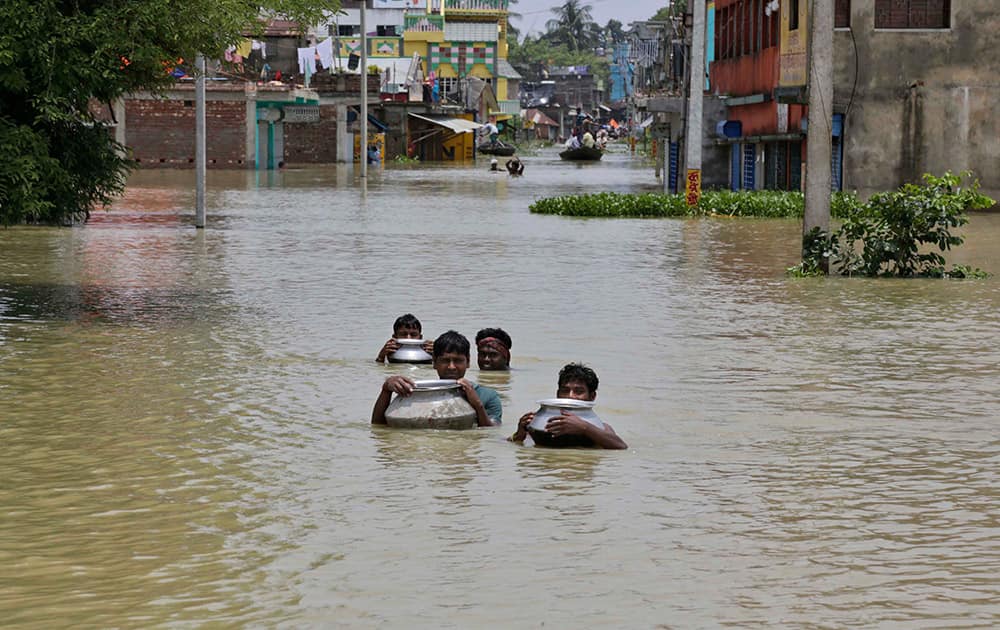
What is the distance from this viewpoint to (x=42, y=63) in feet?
54.0

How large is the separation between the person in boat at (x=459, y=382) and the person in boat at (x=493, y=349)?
1.92 meters

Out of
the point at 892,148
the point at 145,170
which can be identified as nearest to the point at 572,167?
the point at 145,170

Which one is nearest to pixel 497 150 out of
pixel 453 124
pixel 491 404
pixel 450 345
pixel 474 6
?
pixel 453 124

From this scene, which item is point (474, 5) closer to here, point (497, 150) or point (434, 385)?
point (497, 150)

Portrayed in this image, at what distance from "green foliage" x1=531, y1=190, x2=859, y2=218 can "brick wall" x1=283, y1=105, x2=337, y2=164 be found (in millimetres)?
47689

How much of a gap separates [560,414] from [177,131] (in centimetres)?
6303

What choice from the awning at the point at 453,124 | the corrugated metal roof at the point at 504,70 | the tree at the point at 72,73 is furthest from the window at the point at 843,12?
the corrugated metal roof at the point at 504,70

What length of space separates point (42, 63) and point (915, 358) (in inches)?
329

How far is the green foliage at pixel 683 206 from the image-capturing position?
36.3 m

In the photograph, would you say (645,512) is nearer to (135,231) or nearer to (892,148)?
(135,231)

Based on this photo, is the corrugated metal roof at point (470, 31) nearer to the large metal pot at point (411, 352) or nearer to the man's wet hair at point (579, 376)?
the large metal pot at point (411, 352)

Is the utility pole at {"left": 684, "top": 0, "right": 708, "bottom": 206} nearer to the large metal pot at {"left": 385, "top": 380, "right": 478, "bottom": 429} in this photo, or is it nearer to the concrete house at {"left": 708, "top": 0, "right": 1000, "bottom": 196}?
the concrete house at {"left": 708, "top": 0, "right": 1000, "bottom": 196}

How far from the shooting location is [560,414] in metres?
9.83

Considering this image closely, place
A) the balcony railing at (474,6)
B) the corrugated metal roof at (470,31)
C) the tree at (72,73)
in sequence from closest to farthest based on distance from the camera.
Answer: the tree at (72,73) < the corrugated metal roof at (470,31) < the balcony railing at (474,6)
